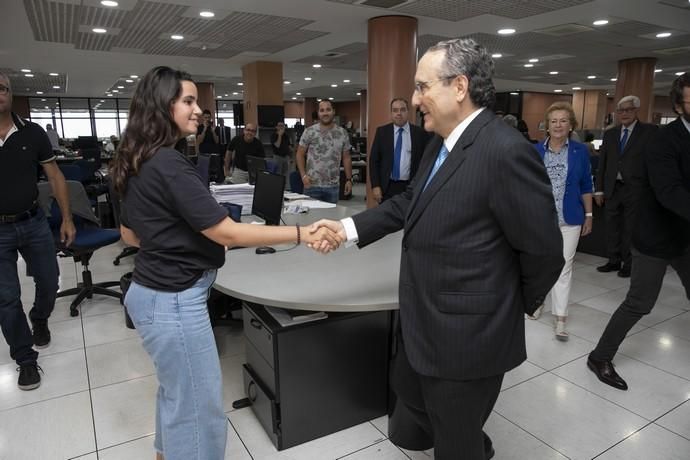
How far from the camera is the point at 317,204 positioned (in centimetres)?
409

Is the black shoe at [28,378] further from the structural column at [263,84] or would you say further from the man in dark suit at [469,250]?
the structural column at [263,84]

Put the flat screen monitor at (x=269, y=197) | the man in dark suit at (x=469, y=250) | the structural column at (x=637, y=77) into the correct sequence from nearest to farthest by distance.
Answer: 1. the man in dark suit at (x=469, y=250)
2. the flat screen monitor at (x=269, y=197)
3. the structural column at (x=637, y=77)

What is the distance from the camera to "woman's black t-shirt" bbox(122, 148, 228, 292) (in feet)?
4.45

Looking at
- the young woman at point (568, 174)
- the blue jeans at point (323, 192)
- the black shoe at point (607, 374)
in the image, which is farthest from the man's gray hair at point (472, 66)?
the blue jeans at point (323, 192)

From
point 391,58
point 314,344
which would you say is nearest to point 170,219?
point 314,344

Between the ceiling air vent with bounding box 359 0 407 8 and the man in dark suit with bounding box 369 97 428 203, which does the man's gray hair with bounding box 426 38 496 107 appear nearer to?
the man in dark suit with bounding box 369 97 428 203

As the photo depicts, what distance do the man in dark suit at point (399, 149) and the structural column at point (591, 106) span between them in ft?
55.4

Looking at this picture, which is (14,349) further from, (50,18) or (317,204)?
(50,18)

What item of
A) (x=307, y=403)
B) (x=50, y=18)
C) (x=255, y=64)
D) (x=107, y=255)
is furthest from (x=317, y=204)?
(x=255, y=64)

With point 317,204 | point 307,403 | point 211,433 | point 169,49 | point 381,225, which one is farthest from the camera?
point 169,49

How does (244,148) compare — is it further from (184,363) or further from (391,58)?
(184,363)

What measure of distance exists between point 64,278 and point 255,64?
7381 millimetres

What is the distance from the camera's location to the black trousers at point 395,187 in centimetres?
438

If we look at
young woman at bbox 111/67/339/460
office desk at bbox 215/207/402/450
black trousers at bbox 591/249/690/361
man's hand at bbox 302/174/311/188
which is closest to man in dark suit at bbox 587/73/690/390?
black trousers at bbox 591/249/690/361
